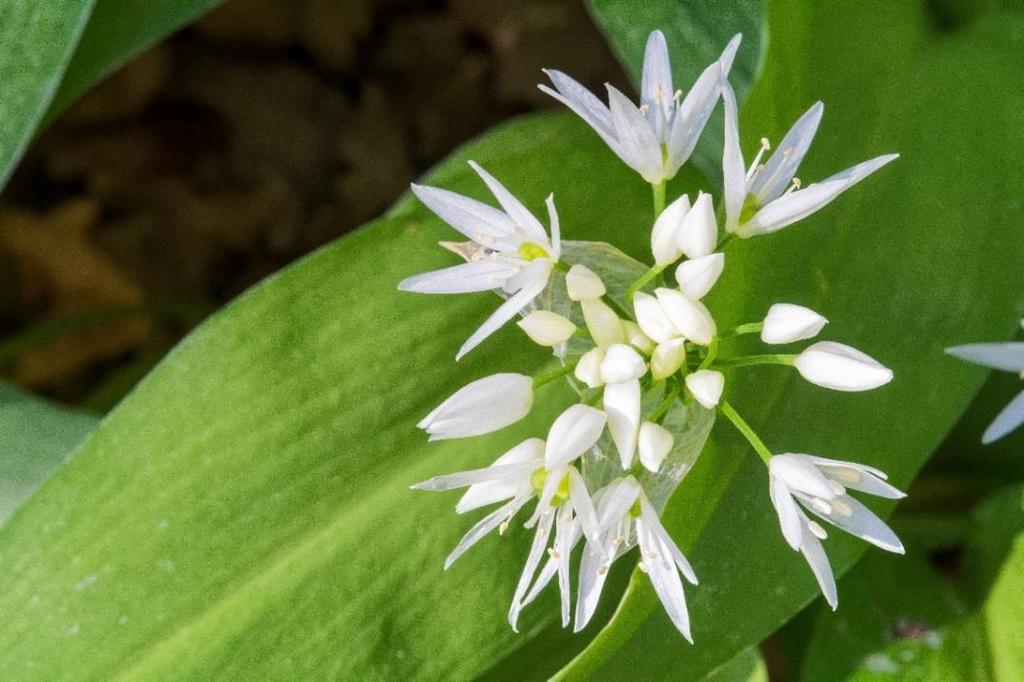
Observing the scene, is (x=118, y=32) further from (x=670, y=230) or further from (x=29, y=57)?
(x=670, y=230)

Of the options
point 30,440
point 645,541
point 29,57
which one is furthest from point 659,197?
point 30,440

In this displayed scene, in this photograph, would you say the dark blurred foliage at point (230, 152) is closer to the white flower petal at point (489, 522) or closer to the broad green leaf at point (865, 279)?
the broad green leaf at point (865, 279)

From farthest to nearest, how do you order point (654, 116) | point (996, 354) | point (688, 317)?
point (996, 354), point (654, 116), point (688, 317)

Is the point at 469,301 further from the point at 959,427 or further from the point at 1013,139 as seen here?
the point at 959,427

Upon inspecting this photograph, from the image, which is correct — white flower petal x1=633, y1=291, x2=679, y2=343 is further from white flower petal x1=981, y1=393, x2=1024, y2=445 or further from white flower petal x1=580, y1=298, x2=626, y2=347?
white flower petal x1=981, y1=393, x2=1024, y2=445

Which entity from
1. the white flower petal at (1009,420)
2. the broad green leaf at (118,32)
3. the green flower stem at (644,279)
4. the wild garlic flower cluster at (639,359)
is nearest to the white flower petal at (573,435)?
the wild garlic flower cluster at (639,359)

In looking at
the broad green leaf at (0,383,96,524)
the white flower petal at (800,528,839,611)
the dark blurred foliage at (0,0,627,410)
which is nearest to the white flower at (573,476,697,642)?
the white flower petal at (800,528,839,611)
